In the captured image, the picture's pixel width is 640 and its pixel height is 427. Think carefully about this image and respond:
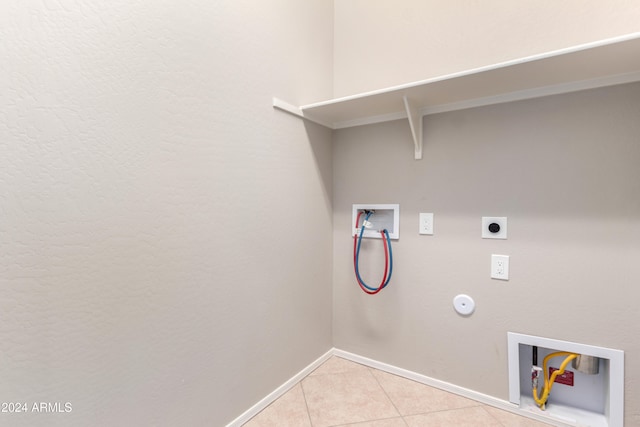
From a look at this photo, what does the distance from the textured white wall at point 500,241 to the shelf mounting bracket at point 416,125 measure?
0.14 ft

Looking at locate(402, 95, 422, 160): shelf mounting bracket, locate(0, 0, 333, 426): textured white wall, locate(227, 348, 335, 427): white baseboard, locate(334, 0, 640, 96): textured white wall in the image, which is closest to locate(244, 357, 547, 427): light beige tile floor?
locate(227, 348, 335, 427): white baseboard

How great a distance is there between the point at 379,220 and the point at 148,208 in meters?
1.27

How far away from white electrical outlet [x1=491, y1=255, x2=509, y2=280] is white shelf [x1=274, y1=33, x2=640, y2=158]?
675mm

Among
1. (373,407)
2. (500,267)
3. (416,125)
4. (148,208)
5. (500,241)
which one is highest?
(416,125)

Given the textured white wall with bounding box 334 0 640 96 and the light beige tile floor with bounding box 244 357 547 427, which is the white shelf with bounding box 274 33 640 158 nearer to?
the textured white wall with bounding box 334 0 640 96

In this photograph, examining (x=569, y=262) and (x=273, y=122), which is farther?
(x=273, y=122)

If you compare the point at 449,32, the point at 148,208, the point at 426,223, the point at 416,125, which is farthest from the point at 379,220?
the point at 148,208

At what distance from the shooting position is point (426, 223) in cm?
166

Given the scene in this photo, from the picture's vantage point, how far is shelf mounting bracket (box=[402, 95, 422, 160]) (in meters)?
1.55

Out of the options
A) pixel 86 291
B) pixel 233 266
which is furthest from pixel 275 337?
pixel 86 291

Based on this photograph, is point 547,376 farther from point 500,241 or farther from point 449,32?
point 449,32

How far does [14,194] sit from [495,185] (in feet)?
5.94

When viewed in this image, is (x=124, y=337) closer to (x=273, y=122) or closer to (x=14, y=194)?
(x=14, y=194)

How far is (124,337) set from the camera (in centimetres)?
96
